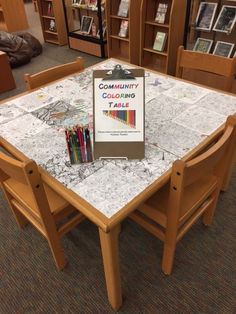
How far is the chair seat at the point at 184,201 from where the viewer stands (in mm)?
1183

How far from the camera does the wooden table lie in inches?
34.7

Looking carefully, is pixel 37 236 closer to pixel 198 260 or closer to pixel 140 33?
pixel 198 260

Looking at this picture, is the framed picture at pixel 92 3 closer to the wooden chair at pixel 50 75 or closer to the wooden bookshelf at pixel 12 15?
the wooden bookshelf at pixel 12 15

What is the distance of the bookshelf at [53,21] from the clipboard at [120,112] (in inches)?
157

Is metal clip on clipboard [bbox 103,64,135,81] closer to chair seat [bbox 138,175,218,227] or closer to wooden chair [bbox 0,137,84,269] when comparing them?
wooden chair [bbox 0,137,84,269]

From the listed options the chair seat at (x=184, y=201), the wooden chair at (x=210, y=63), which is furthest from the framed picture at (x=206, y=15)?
the chair seat at (x=184, y=201)

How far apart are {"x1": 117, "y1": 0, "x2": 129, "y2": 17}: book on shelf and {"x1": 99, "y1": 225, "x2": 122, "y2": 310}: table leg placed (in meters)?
3.11

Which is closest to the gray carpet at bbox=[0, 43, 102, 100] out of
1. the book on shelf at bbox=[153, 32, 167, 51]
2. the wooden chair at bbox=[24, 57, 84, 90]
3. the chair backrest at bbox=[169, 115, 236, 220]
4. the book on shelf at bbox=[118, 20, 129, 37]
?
the book on shelf at bbox=[118, 20, 129, 37]

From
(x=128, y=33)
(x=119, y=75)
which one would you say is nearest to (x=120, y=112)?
(x=119, y=75)

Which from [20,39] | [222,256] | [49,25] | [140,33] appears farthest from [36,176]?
[49,25]

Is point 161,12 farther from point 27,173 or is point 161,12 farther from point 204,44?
point 27,173

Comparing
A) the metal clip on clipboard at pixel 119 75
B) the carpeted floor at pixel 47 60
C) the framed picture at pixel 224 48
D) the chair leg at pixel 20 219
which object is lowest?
the chair leg at pixel 20 219

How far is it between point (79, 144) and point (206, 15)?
2.42m

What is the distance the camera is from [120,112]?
998mm
